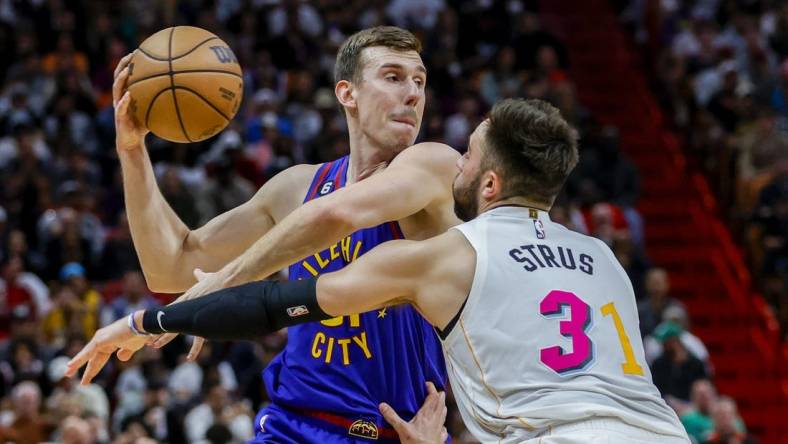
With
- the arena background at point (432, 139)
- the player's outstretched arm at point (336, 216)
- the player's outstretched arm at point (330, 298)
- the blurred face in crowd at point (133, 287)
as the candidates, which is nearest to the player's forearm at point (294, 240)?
the player's outstretched arm at point (336, 216)

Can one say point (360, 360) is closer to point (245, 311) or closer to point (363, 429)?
point (363, 429)

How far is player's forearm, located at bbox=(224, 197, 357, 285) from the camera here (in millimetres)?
4555

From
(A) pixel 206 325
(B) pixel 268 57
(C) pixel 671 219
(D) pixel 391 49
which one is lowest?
(C) pixel 671 219

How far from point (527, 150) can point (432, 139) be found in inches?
442

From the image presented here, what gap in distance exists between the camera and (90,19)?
1700cm

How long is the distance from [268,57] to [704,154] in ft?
20.0

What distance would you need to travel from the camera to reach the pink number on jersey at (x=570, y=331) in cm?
398

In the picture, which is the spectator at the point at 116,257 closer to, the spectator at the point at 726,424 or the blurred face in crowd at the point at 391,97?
Result: the spectator at the point at 726,424

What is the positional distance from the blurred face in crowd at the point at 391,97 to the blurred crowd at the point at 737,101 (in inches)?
405

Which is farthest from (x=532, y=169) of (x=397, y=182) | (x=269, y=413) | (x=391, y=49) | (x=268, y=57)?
(x=268, y=57)

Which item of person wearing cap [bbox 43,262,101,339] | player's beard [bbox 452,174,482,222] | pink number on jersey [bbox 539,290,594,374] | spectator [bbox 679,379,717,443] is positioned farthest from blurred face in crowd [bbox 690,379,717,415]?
pink number on jersey [bbox 539,290,594,374]

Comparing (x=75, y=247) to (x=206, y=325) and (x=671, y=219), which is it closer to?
(x=671, y=219)

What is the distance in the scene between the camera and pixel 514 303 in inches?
158

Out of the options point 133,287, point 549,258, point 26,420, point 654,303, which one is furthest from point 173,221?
point 654,303
